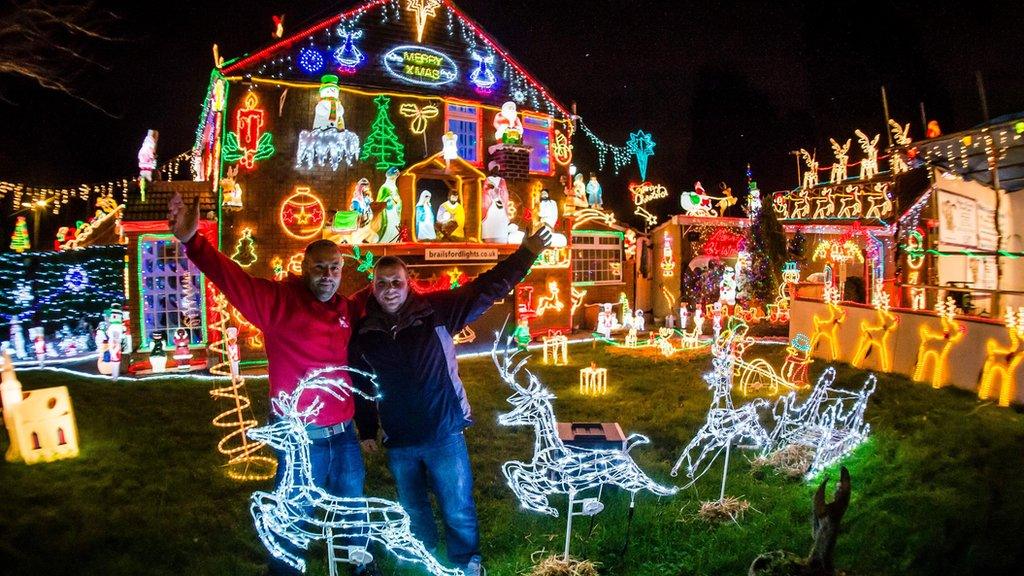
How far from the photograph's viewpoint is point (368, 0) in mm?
14523

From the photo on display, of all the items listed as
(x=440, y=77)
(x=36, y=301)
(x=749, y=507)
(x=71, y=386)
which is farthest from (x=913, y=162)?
(x=36, y=301)

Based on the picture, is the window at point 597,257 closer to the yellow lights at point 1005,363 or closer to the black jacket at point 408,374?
the yellow lights at point 1005,363

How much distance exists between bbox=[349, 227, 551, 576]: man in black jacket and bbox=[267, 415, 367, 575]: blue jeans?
0.40ft

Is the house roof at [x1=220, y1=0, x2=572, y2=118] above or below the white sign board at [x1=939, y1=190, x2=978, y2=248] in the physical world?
above

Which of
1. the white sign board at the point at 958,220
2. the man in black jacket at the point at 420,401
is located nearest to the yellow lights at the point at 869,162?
the white sign board at the point at 958,220

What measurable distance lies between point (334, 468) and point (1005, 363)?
356 inches

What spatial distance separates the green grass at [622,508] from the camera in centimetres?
461

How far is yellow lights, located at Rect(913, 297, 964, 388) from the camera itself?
9117mm

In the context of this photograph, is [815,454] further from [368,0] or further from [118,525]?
[368,0]

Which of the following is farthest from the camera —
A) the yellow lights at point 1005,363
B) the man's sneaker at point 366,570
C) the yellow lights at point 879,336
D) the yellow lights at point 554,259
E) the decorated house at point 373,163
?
the yellow lights at point 554,259

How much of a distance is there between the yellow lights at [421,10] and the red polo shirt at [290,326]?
13.1 m

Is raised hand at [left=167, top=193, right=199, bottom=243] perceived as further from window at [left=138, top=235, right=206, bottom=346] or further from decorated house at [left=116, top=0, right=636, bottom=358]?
window at [left=138, top=235, right=206, bottom=346]

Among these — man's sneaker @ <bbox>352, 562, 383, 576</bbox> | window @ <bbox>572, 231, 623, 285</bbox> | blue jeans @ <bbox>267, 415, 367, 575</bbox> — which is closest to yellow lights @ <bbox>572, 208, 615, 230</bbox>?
window @ <bbox>572, 231, 623, 285</bbox>

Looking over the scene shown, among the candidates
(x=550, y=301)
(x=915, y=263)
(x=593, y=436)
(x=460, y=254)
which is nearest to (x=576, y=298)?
(x=550, y=301)
